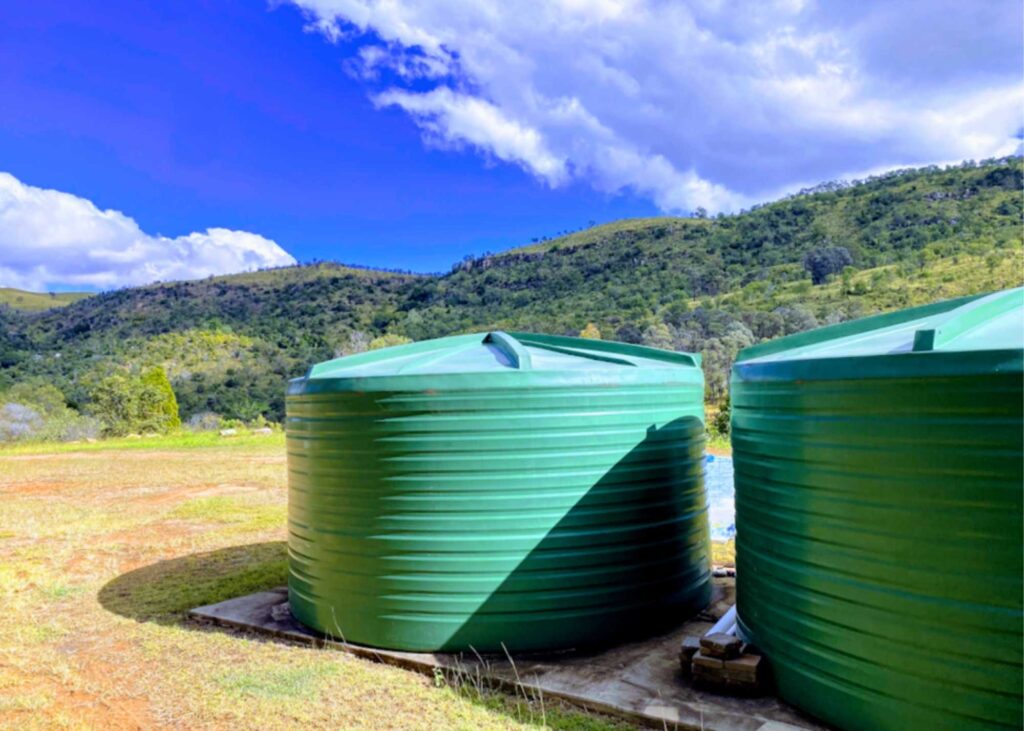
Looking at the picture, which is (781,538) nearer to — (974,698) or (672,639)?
(974,698)

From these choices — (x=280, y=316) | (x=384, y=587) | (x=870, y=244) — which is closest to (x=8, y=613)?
(x=384, y=587)

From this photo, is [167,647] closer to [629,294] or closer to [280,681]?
[280,681]

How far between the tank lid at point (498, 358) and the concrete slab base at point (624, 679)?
1.79m

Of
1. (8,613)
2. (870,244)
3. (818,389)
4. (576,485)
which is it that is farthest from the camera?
(870,244)

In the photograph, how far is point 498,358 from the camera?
5.16 m

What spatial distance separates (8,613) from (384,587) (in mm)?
4194

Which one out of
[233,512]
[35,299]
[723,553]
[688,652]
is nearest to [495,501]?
[688,652]

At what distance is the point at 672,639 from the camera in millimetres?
4965

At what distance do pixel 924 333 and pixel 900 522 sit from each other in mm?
806

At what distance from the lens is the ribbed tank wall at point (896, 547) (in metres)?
2.93

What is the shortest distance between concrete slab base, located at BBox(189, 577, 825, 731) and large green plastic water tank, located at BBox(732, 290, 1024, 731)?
0.29 m

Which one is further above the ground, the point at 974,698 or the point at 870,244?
the point at 870,244

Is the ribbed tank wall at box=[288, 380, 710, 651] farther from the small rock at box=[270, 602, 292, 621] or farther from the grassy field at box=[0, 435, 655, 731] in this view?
the small rock at box=[270, 602, 292, 621]

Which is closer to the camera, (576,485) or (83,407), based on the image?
(576,485)
